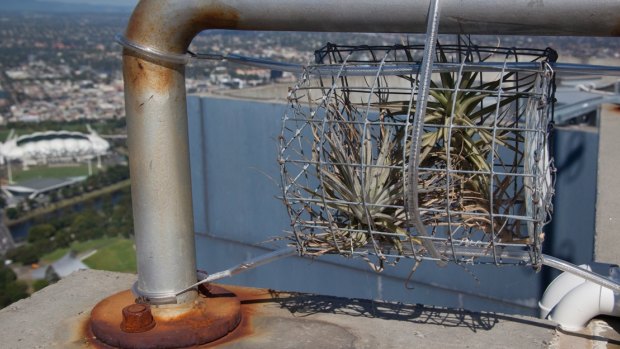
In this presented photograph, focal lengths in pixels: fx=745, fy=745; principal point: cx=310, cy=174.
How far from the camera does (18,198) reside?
36.0 meters

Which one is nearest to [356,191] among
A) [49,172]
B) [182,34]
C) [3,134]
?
[182,34]

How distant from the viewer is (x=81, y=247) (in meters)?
29.8

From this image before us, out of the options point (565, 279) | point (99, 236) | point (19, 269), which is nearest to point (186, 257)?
point (565, 279)

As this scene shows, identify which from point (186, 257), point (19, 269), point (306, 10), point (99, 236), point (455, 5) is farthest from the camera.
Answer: point (99, 236)

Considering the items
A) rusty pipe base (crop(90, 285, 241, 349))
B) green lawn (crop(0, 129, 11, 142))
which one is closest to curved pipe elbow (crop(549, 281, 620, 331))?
rusty pipe base (crop(90, 285, 241, 349))

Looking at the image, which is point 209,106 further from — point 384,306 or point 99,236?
point 99,236

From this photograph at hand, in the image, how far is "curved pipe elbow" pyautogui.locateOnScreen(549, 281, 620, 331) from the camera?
279 centimetres

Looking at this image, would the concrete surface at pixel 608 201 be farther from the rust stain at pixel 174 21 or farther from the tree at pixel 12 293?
the tree at pixel 12 293

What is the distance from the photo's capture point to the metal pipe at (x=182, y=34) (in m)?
2.17

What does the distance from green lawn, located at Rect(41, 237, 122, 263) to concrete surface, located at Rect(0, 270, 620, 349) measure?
1007 inches

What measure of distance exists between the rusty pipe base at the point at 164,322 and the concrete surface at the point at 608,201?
205 centimetres

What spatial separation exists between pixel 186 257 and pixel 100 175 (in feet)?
119

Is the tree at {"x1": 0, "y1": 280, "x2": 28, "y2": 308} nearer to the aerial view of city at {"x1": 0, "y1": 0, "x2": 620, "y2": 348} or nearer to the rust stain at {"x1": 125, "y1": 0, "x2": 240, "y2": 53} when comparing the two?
the aerial view of city at {"x1": 0, "y1": 0, "x2": 620, "y2": 348}

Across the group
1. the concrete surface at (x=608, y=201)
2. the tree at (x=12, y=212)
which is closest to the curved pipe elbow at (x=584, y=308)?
the concrete surface at (x=608, y=201)
